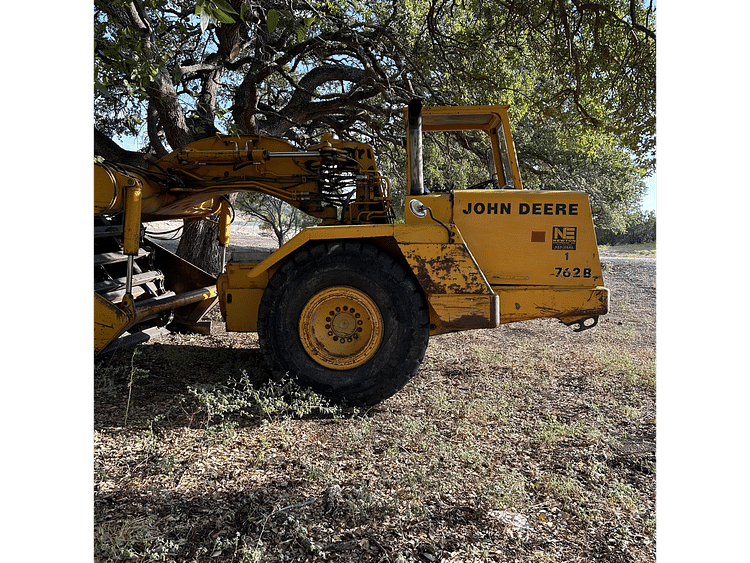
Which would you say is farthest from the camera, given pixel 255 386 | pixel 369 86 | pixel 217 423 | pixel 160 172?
pixel 369 86

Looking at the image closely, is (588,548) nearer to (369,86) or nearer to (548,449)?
(548,449)

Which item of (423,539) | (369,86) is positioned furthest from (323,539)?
(369,86)

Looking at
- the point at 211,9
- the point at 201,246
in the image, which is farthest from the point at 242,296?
the point at 201,246

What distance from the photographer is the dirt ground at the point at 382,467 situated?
204 centimetres

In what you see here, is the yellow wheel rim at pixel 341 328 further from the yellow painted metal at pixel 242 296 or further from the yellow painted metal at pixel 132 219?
the yellow painted metal at pixel 132 219

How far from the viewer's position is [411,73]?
6789 mm

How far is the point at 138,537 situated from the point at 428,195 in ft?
8.87

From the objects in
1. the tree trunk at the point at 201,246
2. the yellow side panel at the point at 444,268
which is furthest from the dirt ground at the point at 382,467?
the tree trunk at the point at 201,246

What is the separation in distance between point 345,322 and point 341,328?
56mm

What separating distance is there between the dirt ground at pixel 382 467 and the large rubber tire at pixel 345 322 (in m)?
0.21

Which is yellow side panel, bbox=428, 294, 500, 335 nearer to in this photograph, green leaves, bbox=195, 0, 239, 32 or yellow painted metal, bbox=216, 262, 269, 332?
yellow painted metal, bbox=216, 262, 269, 332

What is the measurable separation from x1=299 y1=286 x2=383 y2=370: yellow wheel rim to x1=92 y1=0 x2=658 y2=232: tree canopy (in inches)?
72.9

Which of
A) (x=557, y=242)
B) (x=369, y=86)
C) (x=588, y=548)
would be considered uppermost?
(x=369, y=86)

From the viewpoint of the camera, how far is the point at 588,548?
2.04 m
